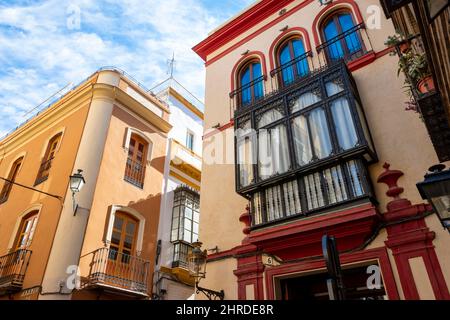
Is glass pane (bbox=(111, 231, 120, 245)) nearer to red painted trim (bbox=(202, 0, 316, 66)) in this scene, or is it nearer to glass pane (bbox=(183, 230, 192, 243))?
glass pane (bbox=(183, 230, 192, 243))

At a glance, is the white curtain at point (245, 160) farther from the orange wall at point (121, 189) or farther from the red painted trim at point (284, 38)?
the orange wall at point (121, 189)

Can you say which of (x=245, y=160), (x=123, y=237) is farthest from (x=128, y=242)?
(x=245, y=160)

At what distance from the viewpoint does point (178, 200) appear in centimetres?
1434

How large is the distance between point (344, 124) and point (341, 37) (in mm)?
3230

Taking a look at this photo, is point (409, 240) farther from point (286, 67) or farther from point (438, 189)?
point (286, 67)

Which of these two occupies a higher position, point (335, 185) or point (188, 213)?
point (188, 213)

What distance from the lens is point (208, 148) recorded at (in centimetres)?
1025

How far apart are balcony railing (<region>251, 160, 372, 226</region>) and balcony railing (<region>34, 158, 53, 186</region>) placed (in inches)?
355

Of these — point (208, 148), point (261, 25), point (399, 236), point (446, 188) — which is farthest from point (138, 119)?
point (446, 188)

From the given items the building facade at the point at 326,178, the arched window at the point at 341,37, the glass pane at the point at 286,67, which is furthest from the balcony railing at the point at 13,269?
the arched window at the point at 341,37

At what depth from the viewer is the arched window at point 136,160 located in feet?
43.3

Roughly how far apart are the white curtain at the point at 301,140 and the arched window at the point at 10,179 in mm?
11764

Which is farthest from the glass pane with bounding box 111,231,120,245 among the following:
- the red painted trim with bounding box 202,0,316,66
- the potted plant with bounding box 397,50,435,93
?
the potted plant with bounding box 397,50,435,93
